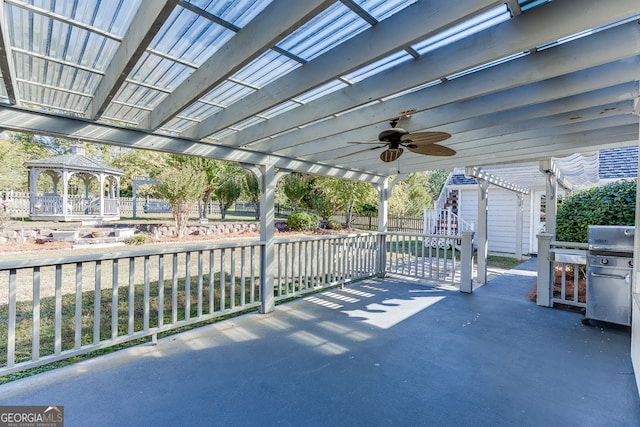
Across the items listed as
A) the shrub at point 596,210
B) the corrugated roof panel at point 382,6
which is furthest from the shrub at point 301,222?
the corrugated roof panel at point 382,6

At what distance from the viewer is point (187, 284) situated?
3.46m

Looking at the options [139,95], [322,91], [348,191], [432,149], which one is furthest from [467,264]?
[348,191]

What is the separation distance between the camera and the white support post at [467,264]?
17.4ft

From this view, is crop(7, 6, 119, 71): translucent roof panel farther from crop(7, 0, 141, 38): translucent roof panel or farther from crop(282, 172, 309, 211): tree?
crop(282, 172, 309, 211): tree

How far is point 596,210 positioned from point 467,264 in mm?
2230

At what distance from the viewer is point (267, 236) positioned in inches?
169

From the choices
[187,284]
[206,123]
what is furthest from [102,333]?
[206,123]

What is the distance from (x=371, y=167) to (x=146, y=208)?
20970 mm

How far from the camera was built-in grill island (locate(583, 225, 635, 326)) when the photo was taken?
11.9 ft

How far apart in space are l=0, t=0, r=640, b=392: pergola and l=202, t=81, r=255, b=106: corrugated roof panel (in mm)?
22

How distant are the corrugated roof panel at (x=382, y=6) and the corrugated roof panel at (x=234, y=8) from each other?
54 centimetres

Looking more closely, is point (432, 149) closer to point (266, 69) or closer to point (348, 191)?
point (266, 69)

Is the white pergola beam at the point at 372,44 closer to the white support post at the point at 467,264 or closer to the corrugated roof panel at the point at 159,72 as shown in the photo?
the corrugated roof panel at the point at 159,72

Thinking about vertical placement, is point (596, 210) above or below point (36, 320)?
above
